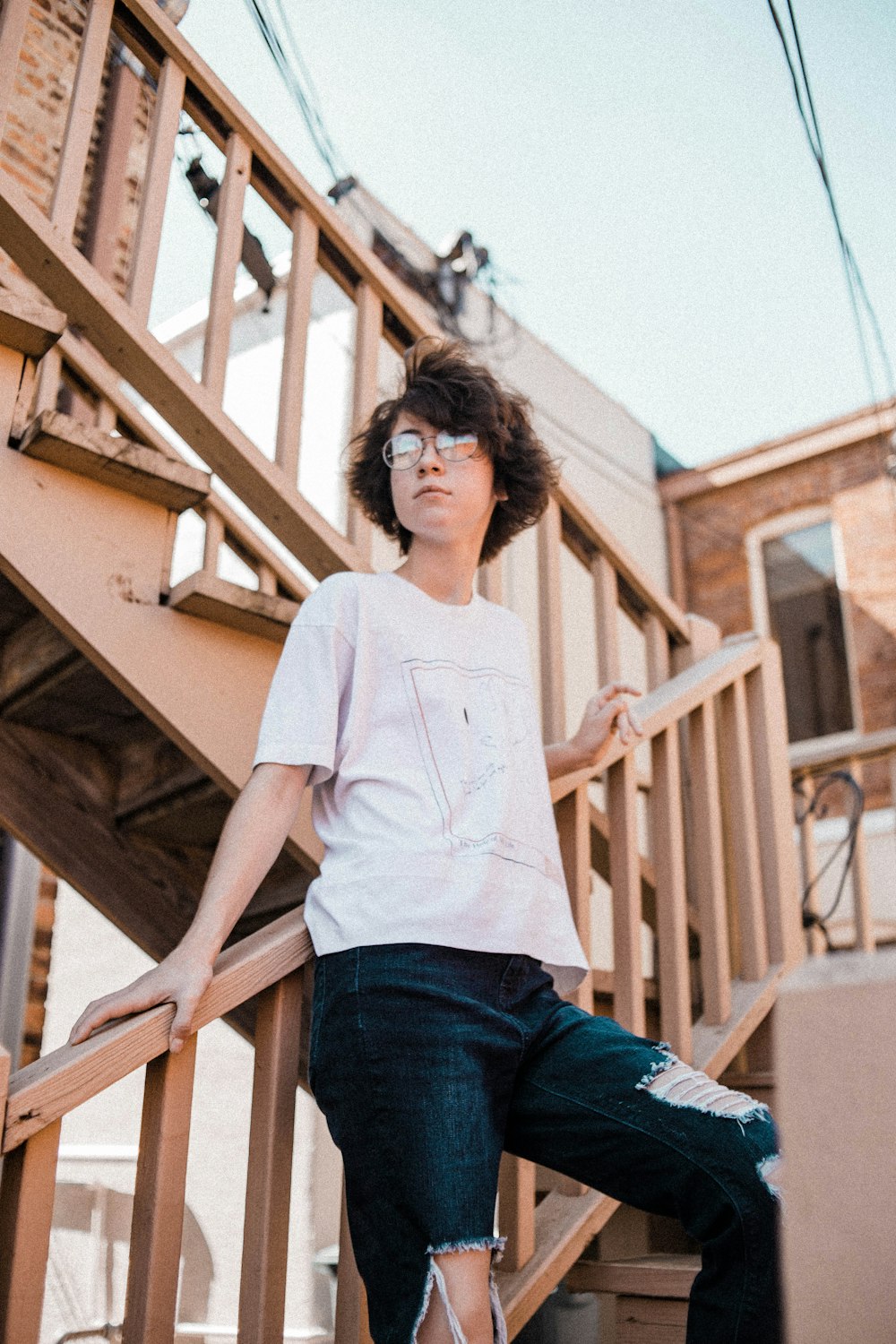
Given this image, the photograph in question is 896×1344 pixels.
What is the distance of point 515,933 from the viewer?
131 centimetres

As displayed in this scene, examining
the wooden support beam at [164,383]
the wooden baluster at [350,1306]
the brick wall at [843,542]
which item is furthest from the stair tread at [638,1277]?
the brick wall at [843,542]

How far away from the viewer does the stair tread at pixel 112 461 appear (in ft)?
5.63

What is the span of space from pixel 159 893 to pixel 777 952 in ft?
4.40

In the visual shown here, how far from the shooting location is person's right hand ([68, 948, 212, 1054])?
117 cm

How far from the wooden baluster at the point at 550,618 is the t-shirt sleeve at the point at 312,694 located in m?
0.87

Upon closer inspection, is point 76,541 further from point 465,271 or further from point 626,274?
point 465,271

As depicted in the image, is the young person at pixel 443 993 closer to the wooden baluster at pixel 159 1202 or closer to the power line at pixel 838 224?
the wooden baluster at pixel 159 1202

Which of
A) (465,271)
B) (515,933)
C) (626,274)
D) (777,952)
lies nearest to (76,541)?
(515,933)

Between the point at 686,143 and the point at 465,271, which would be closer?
the point at 686,143

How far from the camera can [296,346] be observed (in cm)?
211

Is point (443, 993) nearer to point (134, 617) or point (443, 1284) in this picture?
point (443, 1284)

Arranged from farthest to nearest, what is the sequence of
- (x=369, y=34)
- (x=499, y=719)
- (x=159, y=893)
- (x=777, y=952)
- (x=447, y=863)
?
(x=369, y=34) < (x=159, y=893) < (x=777, y=952) < (x=499, y=719) < (x=447, y=863)

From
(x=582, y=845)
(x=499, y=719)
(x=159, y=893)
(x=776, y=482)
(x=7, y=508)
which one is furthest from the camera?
(x=776, y=482)

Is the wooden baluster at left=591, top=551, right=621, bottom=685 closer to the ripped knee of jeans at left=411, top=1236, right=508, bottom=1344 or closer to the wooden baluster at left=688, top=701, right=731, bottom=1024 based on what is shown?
the wooden baluster at left=688, top=701, right=731, bottom=1024
